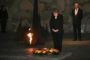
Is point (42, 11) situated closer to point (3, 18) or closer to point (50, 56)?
point (3, 18)

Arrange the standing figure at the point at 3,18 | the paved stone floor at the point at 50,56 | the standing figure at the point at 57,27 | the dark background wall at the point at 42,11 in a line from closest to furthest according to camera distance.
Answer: the paved stone floor at the point at 50,56 < the standing figure at the point at 57,27 < the standing figure at the point at 3,18 < the dark background wall at the point at 42,11

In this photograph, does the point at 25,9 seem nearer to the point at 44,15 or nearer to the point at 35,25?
the point at 44,15

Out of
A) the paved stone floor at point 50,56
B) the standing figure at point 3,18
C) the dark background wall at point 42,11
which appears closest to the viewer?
the paved stone floor at point 50,56

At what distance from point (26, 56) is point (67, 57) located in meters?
1.73

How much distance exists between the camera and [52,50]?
2081 cm

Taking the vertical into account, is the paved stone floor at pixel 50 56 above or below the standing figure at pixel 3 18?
below

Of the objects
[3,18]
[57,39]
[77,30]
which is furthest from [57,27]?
[3,18]

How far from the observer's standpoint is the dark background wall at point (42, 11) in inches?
1480

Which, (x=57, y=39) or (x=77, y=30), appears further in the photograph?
(x=77, y=30)

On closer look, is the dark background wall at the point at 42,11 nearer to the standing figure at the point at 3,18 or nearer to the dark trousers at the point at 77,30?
the standing figure at the point at 3,18

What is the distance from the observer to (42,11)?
3847 cm

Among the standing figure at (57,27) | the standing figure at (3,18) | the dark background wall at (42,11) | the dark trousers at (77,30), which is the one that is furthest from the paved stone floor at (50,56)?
the dark background wall at (42,11)

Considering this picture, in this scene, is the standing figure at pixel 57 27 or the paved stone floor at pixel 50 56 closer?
the paved stone floor at pixel 50 56

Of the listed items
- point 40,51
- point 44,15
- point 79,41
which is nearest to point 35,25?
point 79,41
